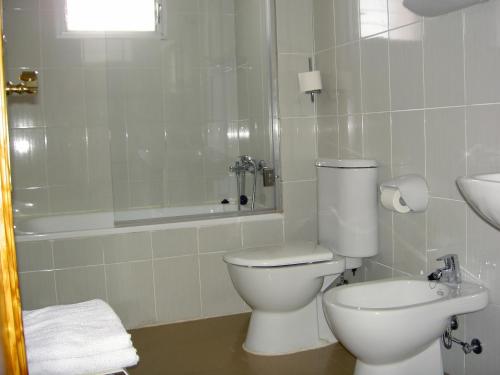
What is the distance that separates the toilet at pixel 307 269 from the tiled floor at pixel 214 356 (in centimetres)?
9

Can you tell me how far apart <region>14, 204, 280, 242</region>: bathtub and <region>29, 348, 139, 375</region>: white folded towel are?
1.97 meters

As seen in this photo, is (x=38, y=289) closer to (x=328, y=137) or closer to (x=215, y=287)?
(x=215, y=287)

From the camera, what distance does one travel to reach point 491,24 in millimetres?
1918

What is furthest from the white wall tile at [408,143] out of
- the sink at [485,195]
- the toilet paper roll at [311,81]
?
the sink at [485,195]

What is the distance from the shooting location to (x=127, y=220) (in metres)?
3.10

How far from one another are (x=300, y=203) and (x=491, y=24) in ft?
5.25

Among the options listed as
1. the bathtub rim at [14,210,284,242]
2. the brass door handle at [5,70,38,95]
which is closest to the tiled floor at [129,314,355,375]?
the bathtub rim at [14,210,284,242]

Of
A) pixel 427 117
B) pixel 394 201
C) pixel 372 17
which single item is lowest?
pixel 394 201

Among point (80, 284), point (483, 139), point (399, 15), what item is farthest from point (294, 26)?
point (80, 284)

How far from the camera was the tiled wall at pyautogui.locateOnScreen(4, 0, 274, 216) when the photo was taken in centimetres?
333

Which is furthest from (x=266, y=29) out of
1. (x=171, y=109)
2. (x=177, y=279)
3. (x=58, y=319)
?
(x=58, y=319)

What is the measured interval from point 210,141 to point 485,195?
7.78ft

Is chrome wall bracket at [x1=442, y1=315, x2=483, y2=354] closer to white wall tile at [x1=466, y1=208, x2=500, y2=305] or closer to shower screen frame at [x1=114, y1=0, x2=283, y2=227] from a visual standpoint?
white wall tile at [x1=466, y1=208, x2=500, y2=305]

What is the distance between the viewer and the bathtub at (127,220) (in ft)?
9.62
